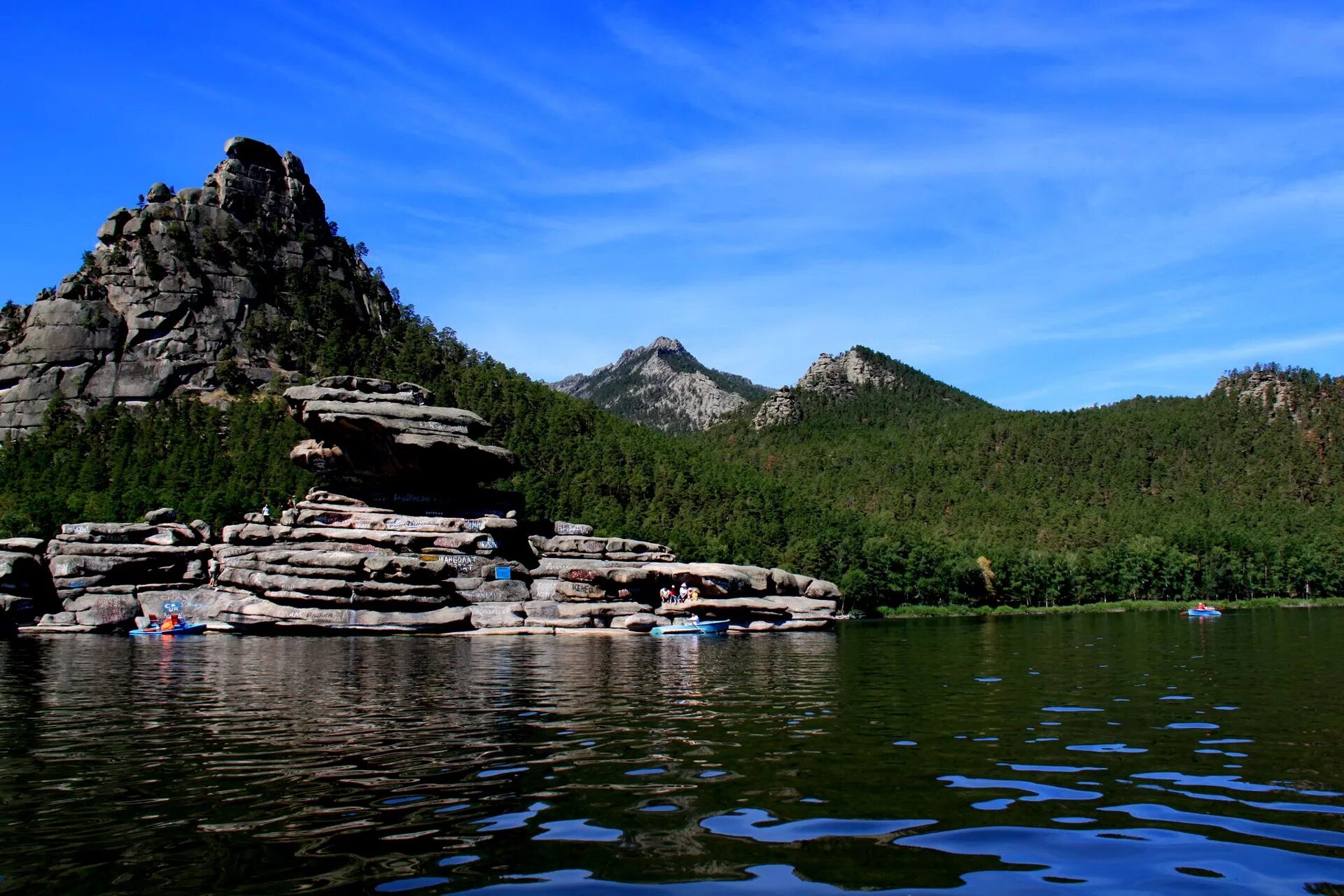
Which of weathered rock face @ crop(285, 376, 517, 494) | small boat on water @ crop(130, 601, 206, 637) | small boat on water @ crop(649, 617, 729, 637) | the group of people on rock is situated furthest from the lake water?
weathered rock face @ crop(285, 376, 517, 494)

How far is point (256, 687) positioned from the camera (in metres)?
32.2

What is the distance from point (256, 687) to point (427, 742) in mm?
15949

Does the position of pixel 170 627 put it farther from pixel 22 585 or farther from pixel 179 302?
pixel 179 302

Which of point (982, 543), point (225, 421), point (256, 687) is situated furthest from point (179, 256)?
point (982, 543)

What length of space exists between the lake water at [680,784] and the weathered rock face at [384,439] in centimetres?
4812

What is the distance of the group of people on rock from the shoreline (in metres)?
47.3

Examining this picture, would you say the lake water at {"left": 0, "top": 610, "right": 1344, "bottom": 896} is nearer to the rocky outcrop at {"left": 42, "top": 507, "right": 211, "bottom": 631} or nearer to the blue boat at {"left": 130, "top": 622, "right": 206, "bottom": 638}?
the blue boat at {"left": 130, "top": 622, "right": 206, "bottom": 638}

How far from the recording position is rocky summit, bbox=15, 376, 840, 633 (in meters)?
75.3

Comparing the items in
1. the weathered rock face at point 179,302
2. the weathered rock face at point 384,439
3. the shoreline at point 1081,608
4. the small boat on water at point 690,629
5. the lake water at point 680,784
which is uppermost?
the weathered rock face at point 179,302

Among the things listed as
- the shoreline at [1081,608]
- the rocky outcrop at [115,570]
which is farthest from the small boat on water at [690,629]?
the shoreline at [1081,608]

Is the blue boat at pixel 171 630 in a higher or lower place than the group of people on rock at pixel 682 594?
Result: lower

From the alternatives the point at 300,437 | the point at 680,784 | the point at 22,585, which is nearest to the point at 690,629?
the point at 22,585

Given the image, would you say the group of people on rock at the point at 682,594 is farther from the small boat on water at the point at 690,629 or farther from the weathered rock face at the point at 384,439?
the weathered rock face at the point at 384,439

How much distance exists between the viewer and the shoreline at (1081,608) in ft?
419
